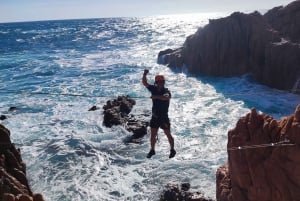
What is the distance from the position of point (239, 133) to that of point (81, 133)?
1439 cm

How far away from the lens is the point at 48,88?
1511 inches

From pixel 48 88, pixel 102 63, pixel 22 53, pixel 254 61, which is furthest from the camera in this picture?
pixel 22 53

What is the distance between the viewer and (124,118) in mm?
26312

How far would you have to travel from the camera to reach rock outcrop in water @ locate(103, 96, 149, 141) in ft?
78.1

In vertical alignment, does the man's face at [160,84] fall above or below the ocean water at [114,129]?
above

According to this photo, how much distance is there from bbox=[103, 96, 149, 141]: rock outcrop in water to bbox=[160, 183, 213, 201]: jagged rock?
7.33m

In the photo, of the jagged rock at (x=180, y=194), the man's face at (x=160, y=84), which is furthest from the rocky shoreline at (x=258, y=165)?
the man's face at (x=160, y=84)

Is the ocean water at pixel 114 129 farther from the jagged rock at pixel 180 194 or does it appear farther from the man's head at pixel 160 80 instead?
the man's head at pixel 160 80

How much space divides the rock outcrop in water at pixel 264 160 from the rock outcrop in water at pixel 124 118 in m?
11.3

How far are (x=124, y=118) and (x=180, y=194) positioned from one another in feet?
37.7

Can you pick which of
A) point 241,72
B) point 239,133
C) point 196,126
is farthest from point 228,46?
point 239,133

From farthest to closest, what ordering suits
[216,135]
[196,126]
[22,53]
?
[22,53]
[196,126]
[216,135]

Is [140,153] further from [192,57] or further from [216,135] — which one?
[192,57]

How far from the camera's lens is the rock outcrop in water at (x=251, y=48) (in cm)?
3156
